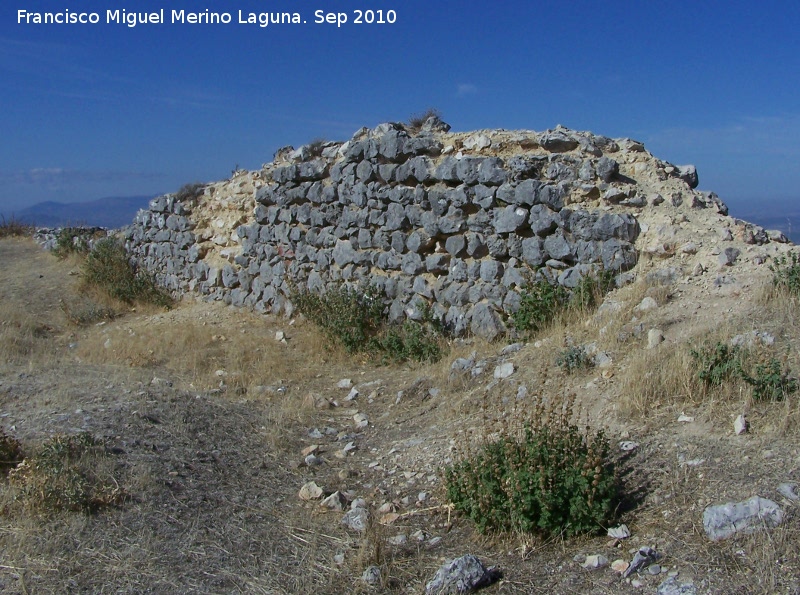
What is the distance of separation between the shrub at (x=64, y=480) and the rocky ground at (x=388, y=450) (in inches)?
4.3

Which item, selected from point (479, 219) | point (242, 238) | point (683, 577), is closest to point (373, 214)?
point (479, 219)

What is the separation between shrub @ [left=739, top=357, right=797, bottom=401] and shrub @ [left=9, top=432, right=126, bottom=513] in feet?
14.6

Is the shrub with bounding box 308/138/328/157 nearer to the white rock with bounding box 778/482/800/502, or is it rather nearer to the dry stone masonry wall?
the dry stone masonry wall

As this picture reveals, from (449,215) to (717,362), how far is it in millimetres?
→ 4234

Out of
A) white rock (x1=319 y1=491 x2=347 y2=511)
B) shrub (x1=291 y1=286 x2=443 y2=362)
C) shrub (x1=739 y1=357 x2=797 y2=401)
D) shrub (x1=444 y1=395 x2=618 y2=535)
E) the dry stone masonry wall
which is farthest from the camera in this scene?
shrub (x1=291 y1=286 x2=443 y2=362)

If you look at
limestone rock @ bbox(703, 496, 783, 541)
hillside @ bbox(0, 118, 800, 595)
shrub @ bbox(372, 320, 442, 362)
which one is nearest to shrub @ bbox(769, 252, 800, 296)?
hillside @ bbox(0, 118, 800, 595)

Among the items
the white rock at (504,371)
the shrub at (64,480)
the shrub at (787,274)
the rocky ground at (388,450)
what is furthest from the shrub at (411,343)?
the shrub at (64,480)

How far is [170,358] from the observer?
923 centimetres

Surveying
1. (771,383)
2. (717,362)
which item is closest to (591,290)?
(717,362)

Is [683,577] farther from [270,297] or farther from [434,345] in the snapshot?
[270,297]

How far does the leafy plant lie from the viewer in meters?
5.19

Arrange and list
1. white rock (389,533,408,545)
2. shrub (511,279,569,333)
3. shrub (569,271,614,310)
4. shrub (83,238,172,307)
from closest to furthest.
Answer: white rock (389,533,408,545) < shrub (569,271,614,310) < shrub (511,279,569,333) < shrub (83,238,172,307)

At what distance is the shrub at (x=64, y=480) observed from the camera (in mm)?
4633

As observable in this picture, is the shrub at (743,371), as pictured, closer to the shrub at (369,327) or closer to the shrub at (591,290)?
the shrub at (591,290)
